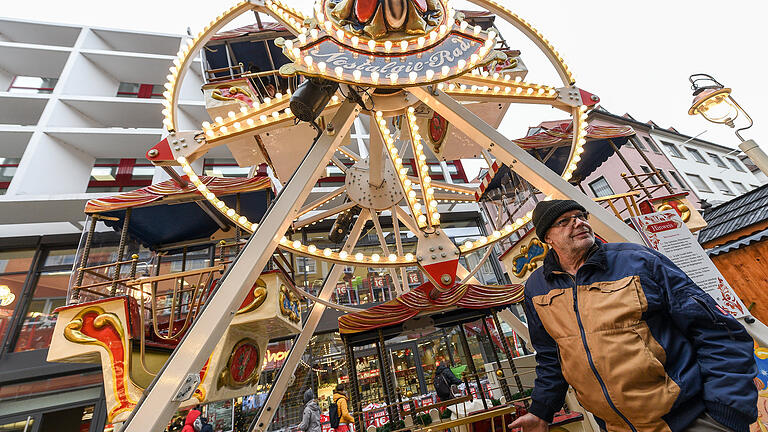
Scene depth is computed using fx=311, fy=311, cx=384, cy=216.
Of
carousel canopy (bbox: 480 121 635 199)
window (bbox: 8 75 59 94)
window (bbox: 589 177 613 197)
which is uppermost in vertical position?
window (bbox: 8 75 59 94)

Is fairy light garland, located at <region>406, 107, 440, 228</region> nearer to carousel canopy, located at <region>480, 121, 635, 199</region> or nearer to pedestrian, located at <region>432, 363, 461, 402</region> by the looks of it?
carousel canopy, located at <region>480, 121, 635, 199</region>

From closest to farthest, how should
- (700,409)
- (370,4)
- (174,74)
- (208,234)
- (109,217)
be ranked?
(700,409), (370,4), (174,74), (109,217), (208,234)

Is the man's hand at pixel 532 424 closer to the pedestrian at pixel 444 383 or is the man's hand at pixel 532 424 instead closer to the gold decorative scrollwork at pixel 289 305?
the gold decorative scrollwork at pixel 289 305

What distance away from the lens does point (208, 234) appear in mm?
7016

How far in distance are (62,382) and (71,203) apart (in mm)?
5823

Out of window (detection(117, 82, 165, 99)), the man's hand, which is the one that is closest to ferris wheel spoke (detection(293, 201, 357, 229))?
the man's hand

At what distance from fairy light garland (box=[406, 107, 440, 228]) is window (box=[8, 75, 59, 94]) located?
21.2 metres

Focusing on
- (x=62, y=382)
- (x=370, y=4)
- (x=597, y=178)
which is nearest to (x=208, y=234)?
(x=370, y=4)

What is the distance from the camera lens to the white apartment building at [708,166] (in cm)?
2231

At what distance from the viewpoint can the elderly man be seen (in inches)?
52.3

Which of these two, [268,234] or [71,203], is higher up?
[71,203]

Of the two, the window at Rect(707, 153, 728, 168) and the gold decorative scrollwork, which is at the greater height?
the window at Rect(707, 153, 728, 168)

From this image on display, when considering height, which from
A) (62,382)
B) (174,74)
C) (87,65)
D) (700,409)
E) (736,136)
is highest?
(87,65)

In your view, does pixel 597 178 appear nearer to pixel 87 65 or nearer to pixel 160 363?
pixel 160 363
